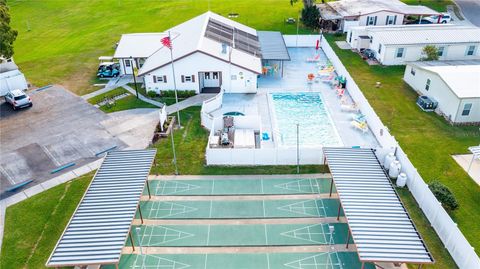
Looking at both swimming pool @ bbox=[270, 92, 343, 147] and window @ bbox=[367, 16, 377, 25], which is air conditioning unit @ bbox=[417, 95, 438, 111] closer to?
swimming pool @ bbox=[270, 92, 343, 147]

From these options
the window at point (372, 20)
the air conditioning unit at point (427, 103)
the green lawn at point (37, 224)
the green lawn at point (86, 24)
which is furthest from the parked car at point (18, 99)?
the window at point (372, 20)

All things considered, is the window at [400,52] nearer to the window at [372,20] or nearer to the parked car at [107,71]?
the window at [372,20]

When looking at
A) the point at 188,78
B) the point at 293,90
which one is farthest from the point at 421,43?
the point at 188,78

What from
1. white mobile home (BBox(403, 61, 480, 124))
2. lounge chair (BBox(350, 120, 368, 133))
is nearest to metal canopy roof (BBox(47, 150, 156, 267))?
lounge chair (BBox(350, 120, 368, 133))

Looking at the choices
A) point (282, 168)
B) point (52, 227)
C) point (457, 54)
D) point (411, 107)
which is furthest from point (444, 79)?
point (52, 227)

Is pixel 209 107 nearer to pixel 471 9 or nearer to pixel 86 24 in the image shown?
pixel 86 24
